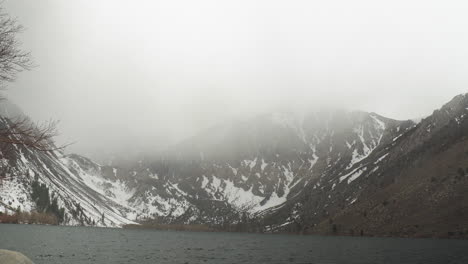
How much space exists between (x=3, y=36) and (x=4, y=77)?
168cm

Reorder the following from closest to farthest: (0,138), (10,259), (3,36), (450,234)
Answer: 1. (0,138)
2. (3,36)
3. (10,259)
4. (450,234)

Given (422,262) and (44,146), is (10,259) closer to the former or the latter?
(44,146)

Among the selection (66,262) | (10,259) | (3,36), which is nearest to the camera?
(3,36)

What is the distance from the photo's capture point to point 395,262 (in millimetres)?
74562

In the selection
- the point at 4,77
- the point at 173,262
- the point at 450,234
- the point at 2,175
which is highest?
the point at 4,77

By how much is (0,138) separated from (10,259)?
38.6ft

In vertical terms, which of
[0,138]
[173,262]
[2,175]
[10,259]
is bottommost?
[173,262]

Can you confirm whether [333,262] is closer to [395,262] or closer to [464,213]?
[395,262]

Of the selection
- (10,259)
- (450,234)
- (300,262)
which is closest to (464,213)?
(450,234)

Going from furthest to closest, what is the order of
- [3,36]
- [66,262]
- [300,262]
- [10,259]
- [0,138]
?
[300,262]
[66,262]
[10,259]
[3,36]
[0,138]

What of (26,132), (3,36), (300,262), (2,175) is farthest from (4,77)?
(300,262)

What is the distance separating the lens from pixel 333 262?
74875 millimetres

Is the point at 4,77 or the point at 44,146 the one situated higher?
the point at 4,77

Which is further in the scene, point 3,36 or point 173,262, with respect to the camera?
point 173,262
